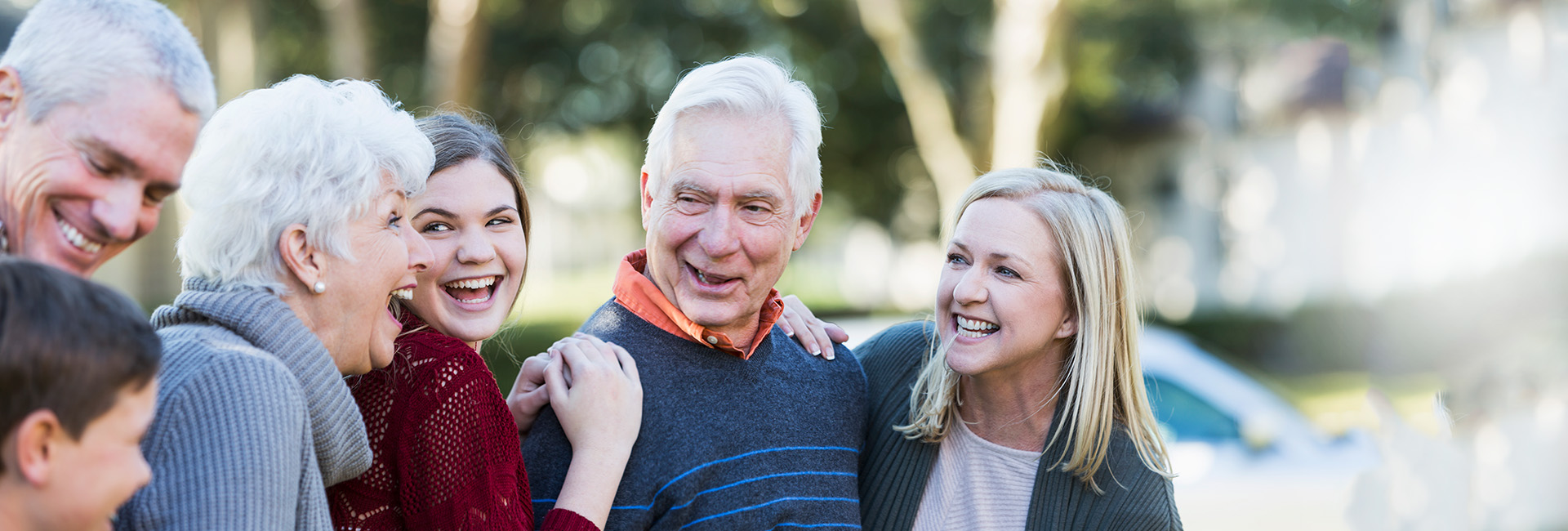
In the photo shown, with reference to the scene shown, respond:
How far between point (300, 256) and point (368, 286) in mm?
121

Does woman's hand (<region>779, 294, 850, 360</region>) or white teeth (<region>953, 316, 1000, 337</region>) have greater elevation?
white teeth (<region>953, 316, 1000, 337</region>)

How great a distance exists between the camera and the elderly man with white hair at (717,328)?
90.3 inches

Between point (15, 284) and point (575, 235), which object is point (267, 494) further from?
point (575, 235)

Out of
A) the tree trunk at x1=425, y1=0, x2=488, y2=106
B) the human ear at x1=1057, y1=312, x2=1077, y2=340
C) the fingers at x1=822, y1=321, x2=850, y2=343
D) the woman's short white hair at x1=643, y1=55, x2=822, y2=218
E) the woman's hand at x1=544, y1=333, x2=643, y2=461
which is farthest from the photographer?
the tree trunk at x1=425, y1=0, x2=488, y2=106

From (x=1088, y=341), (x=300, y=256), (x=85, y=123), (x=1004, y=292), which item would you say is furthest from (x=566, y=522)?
(x=1088, y=341)

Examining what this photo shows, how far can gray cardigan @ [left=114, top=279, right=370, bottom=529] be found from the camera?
148 cm

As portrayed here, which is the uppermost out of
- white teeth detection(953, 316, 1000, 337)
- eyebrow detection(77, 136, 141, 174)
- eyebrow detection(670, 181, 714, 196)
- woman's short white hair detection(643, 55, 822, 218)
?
woman's short white hair detection(643, 55, 822, 218)

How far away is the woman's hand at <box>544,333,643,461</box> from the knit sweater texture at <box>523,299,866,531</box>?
69 mm

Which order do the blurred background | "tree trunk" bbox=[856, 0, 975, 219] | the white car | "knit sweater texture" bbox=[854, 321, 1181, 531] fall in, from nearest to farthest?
"knit sweater texture" bbox=[854, 321, 1181, 531] < the white car < the blurred background < "tree trunk" bbox=[856, 0, 975, 219]

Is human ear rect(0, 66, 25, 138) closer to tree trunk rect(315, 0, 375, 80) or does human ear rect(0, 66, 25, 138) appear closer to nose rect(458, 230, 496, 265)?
nose rect(458, 230, 496, 265)

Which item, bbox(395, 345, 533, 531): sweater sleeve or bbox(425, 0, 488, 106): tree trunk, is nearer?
bbox(395, 345, 533, 531): sweater sleeve

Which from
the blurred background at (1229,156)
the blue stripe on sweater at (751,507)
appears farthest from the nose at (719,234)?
the blurred background at (1229,156)

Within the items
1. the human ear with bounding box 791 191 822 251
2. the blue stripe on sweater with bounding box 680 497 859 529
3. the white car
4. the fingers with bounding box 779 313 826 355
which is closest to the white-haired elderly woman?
the blue stripe on sweater with bounding box 680 497 859 529

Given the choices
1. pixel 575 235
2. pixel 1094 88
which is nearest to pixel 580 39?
pixel 1094 88
